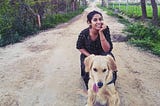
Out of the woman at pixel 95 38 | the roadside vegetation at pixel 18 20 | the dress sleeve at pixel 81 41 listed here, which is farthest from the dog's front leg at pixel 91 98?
the roadside vegetation at pixel 18 20

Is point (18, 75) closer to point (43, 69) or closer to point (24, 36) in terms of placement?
point (43, 69)

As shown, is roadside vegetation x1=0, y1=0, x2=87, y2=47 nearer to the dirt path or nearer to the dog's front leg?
the dirt path

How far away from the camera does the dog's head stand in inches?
162

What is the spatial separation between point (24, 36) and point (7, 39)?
1885 millimetres

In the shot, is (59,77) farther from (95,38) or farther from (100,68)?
(100,68)

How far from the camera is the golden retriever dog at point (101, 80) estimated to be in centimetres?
414

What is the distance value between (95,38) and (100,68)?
5.02ft

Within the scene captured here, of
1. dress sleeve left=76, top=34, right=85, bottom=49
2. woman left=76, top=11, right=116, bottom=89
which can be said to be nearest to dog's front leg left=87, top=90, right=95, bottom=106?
woman left=76, top=11, right=116, bottom=89

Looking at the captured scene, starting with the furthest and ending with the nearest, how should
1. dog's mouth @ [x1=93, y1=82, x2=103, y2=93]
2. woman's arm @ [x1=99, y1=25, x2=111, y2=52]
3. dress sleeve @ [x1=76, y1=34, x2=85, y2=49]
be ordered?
dress sleeve @ [x1=76, y1=34, x2=85, y2=49]
woman's arm @ [x1=99, y1=25, x2=111, y2=52]
dog's mouth @ [x1=93, y1=82, x2=103, y2=93]

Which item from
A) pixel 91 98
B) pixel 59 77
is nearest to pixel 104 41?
pixel 91 98

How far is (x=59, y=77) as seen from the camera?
705cm

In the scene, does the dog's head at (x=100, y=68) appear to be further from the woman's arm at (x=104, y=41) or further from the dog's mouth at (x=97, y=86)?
the woman's arm at (x=104, y=41)

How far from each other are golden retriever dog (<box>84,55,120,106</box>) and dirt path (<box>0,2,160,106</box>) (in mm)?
718

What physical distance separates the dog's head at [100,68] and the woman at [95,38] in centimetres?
87
